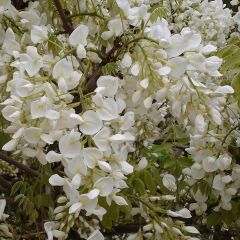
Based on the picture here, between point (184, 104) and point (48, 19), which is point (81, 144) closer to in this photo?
point (184, 104)

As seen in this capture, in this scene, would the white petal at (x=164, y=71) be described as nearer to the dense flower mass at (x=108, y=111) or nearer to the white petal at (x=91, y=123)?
the dense flower mass at (x=108, y=111)

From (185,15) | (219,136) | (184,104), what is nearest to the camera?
(184,104)

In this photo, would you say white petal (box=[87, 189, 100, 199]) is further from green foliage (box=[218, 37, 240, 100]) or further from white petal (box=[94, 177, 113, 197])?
green foliage (box=[218, 37, 240, 100])

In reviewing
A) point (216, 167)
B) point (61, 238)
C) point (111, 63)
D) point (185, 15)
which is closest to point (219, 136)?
point (216, 167)

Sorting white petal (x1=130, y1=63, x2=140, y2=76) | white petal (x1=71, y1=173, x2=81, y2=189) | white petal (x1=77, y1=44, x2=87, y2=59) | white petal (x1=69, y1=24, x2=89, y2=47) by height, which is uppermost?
white petal (x1=69, y1=24, x2=89, y2=47)

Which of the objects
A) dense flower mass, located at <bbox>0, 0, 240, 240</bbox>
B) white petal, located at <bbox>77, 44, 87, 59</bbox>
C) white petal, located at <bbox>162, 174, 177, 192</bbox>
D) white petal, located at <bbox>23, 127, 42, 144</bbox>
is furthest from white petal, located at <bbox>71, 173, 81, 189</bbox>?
white petal, located at <bbox>162, 174, 177, 192</bbox>

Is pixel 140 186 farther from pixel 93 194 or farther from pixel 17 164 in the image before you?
pixel 93 194

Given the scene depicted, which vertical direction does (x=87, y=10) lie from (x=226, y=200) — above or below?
above

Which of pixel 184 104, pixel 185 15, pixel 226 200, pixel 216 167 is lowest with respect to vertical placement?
pixel 185 15
